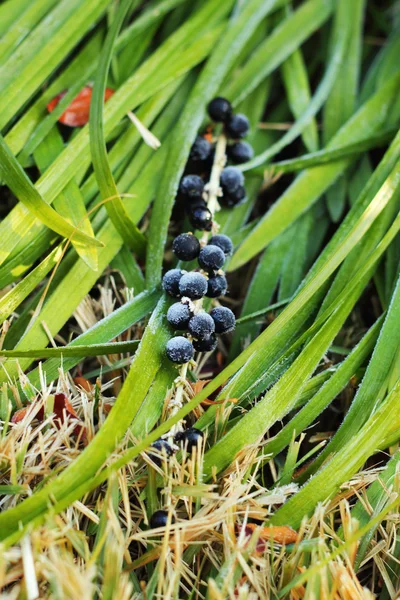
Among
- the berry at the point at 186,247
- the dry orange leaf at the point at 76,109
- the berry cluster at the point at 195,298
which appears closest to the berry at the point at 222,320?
the berry cluster at the point at 195,298

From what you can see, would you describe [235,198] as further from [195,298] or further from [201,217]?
[195,298]

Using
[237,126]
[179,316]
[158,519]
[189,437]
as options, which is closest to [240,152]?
[237,126]

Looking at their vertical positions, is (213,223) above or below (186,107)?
below

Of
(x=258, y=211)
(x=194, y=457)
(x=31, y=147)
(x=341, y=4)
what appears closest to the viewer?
(x=194, y=457)

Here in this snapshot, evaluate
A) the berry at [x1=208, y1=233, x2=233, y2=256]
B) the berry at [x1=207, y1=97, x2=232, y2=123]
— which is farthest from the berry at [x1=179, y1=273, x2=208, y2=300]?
the berry at [x1=207, y1=97, x2=232, y2=123]

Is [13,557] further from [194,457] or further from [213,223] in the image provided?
[213,223]

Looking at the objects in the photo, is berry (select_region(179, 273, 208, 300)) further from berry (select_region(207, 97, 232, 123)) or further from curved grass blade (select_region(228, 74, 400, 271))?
berry (select_region(207, 97, 232, 123))

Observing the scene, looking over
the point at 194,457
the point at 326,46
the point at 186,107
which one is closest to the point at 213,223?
the point at 186,107
